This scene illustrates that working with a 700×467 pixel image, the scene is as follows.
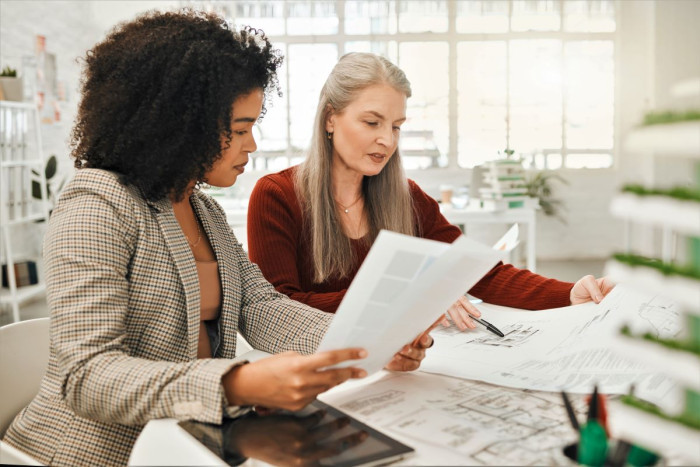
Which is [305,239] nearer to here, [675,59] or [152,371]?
[152,371]

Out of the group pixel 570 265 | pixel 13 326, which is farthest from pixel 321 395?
pixel 570 265

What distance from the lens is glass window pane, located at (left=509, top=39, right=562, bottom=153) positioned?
7.20 metres

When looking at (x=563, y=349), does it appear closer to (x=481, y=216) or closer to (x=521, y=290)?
(x=521, y=290)

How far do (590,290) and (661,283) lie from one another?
1015mm

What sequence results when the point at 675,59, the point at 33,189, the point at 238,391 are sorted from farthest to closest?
the point at 675,59
the point at 33,189
the point at 238,391

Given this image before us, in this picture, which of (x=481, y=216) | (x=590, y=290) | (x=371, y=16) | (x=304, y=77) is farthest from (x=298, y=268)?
(x=371, y=16)

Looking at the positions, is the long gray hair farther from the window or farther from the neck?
the window

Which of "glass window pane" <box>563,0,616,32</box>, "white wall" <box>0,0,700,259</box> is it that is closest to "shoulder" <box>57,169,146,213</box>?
"white wall" <box>0,0,700,259</box>

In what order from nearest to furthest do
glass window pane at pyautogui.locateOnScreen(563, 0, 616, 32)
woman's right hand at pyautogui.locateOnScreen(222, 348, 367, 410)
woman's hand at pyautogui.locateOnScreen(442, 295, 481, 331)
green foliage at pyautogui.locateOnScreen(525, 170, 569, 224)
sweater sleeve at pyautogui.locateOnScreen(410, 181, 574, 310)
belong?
1. woman's right hand at pyautogui.locateOnScreen(222, 348, 367, 410)
2. woman's hand at pyautogui.locateOnScreen(442, 295, 481, 331)
3. sweater sleeve at pyautogui.locateOnScreen(410, 181, 574, 310)
4. green foliage at pyautogui.locateOnScreen(525, 170, 569, 224)
5. glass window pane at pyautogui.locateOnScreen(563, 0, 616, 32)

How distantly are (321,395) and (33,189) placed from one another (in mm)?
4691

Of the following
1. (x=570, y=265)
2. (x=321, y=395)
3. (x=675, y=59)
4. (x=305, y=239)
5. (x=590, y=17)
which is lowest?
(x=570, y=265)

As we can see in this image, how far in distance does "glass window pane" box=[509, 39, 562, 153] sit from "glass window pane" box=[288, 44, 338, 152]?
2.02 m

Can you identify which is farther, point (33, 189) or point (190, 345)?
point (33, 189)

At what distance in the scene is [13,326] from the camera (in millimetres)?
1204
